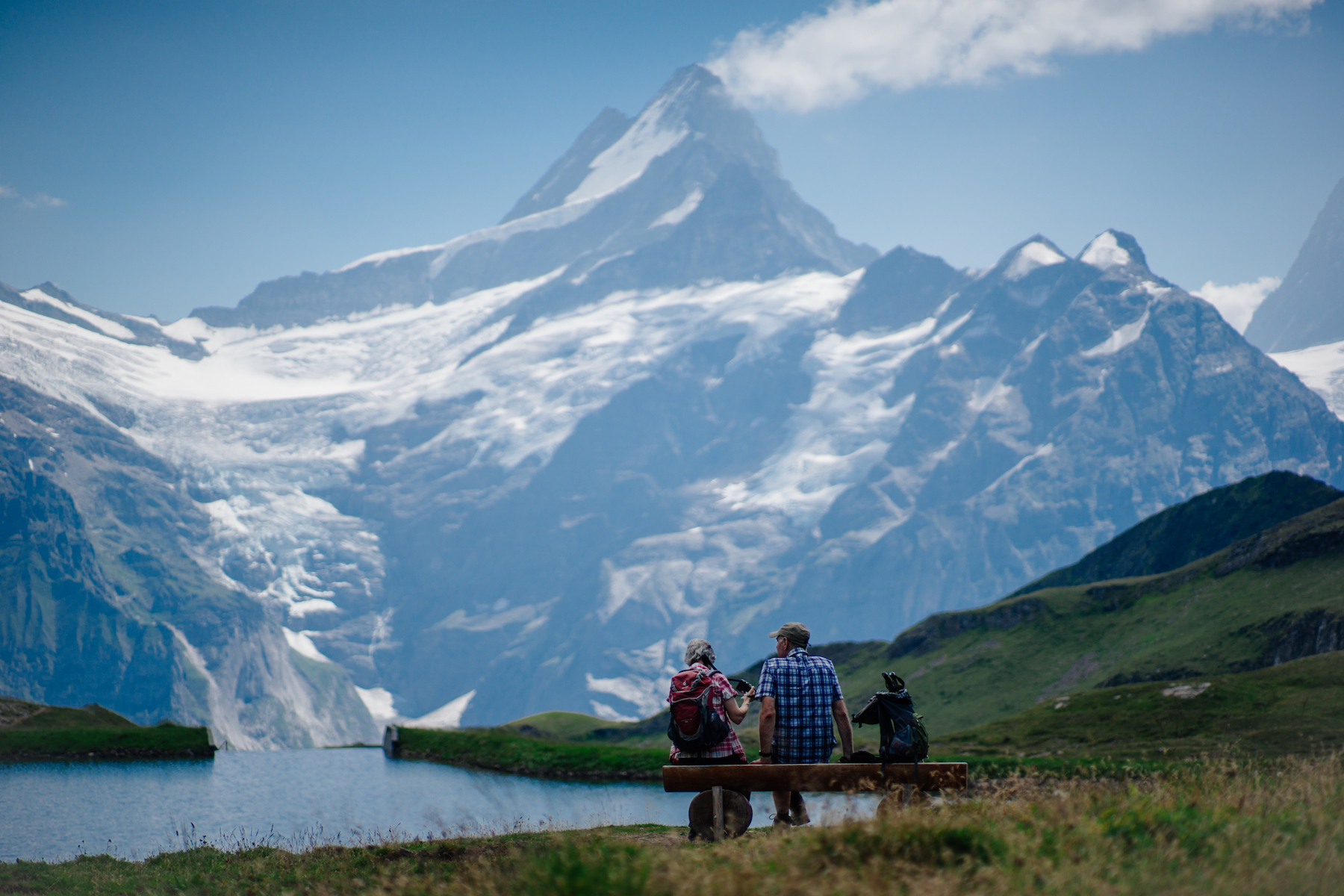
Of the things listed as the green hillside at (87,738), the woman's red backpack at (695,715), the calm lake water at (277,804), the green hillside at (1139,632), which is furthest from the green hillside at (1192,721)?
the green hillside at (87,738)

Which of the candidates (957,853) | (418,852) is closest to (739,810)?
(957,853)

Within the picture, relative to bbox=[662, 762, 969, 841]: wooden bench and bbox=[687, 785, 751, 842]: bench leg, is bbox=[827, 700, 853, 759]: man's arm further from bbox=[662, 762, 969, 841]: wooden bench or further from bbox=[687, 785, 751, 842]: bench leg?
bbox=[687, 785, 751, 842]: bench leg

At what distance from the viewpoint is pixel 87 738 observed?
63.2 m

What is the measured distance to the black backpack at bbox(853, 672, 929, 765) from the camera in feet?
46.5

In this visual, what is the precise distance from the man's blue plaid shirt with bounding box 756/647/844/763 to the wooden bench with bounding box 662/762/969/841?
0.57m

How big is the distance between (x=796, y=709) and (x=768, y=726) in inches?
21.0

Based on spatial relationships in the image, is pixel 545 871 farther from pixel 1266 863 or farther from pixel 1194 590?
pixel 1194 590

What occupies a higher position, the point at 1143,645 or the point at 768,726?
the point at 768,726

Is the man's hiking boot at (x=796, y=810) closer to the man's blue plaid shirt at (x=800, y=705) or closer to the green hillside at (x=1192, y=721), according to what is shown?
the man's blue plaid shirt at (x=800, y=705)

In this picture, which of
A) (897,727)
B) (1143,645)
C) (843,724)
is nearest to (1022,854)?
(897,727)

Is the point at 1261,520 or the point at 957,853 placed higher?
the point at 1261,520

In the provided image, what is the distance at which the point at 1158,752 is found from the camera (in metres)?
46.2

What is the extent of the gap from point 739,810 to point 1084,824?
5338mm

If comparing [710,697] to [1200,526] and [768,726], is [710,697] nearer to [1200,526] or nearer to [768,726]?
[768,726]
